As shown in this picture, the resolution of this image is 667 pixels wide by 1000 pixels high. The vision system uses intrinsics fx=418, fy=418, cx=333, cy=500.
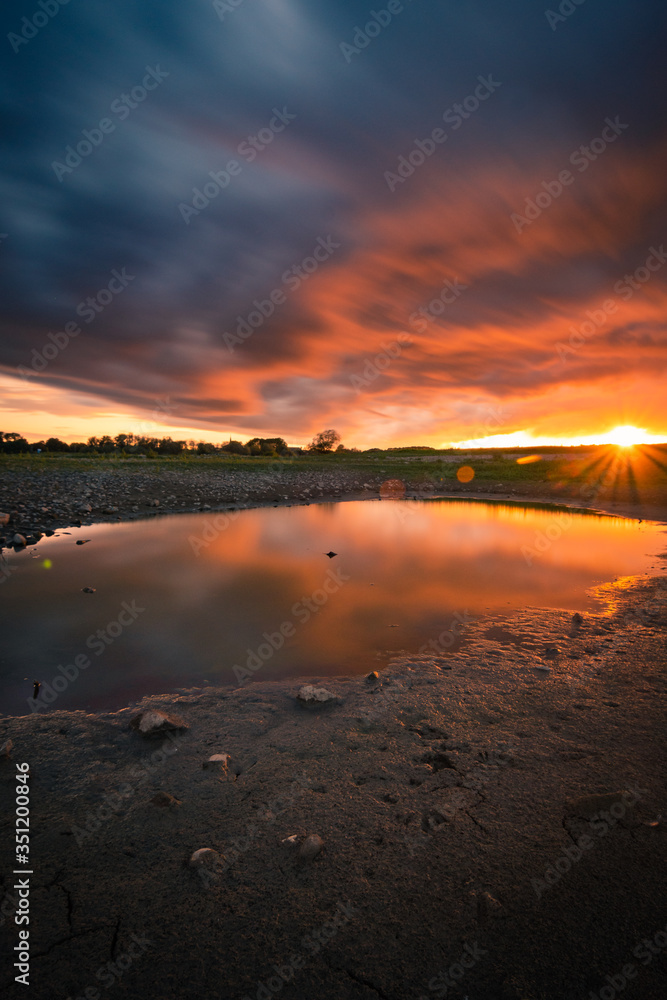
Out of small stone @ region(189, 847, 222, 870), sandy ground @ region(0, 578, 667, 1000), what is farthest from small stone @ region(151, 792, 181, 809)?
small stone @ region(189, 847, 222, 870)

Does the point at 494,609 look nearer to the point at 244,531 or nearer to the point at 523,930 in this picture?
the point at 523,930

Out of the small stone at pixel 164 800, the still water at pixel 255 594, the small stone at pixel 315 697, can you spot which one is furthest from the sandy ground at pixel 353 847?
the still water at pixel 255 594

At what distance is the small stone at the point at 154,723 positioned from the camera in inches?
167

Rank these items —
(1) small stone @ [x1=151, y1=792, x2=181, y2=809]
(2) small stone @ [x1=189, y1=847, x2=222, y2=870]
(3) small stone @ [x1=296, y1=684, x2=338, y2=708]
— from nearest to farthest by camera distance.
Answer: (2) small stone @ [x1=189, y1=847, x2=222, y2=870] → (1) small stone @ [x1=151, y1=792, x2=181, y2=809] → (3) small stone @ [x1=296, y1=684, x2=338, y2=708]

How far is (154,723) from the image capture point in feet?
14.0

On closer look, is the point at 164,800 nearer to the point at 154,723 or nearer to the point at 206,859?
the point at 206,859

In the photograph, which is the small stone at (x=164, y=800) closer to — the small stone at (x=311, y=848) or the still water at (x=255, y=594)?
the small stone at (x=311, y=848)

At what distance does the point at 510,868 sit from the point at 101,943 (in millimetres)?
2524

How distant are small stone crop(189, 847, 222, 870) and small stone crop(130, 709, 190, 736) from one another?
1.62 metres

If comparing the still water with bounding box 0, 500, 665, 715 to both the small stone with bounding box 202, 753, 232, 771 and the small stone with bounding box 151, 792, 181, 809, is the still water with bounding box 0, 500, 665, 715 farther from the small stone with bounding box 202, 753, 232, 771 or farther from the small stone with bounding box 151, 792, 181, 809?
the small stone with bounding box 151, 792, 181, 809

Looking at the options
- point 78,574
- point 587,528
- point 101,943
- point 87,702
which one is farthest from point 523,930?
point 587,528

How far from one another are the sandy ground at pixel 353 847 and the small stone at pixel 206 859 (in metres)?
0.07

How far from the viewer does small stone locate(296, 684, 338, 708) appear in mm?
4836

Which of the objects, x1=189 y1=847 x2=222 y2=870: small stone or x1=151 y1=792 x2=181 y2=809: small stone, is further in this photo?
x1=151 y1=792 x2=181 y2=809: small stone
